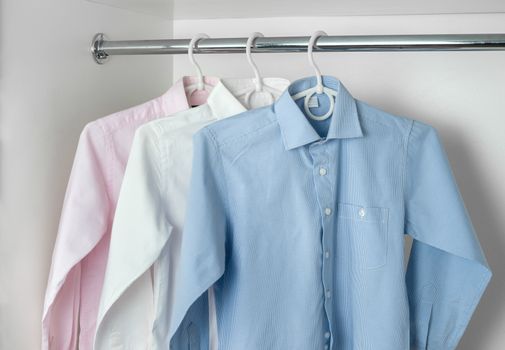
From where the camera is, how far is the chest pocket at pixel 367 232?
1.01m

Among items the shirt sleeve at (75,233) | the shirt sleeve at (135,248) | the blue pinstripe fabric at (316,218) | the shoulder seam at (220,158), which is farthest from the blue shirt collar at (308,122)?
the shirt sleeve at (75,233)

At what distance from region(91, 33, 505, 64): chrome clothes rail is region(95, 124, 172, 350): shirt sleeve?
18 centimetres

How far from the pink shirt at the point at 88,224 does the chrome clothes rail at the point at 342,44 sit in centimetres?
9

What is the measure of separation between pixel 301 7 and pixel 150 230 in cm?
60

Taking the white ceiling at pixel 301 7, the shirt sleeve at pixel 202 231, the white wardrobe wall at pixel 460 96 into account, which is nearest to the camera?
the shirt sleeve at pixel 202 231

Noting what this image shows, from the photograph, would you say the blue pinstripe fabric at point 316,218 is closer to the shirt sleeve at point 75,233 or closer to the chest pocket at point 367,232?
the chest pocket at point 367,232

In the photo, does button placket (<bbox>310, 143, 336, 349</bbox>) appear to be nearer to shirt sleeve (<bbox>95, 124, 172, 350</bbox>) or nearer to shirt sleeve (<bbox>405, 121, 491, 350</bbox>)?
shirt sleeve (<bbox>405, 121, 491, 350</bbox>)

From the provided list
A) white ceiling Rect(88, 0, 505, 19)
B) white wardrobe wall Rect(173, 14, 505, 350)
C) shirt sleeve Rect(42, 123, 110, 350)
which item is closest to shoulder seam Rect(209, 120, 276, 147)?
shirt sleeve Rect(42, 123, 110, 350)

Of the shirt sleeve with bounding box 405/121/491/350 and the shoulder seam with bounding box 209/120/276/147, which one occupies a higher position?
the shoulder seam with bounding box 209/120/276/147

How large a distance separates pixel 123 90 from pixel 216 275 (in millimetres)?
546

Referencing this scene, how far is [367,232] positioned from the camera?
1.01 metres

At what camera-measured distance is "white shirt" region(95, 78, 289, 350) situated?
100cm

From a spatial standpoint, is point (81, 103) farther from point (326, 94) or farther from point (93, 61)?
point (326, 94)

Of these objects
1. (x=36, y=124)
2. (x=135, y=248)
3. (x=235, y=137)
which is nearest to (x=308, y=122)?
(x=235, y=137)
